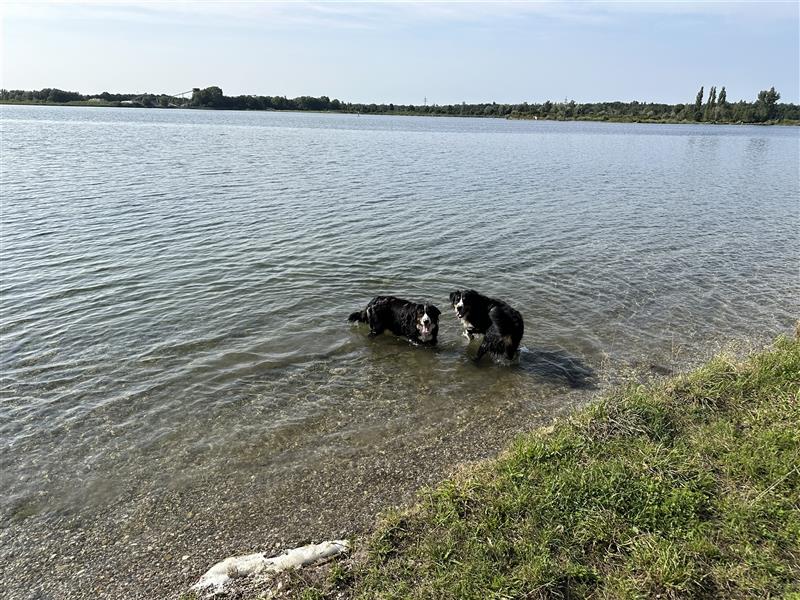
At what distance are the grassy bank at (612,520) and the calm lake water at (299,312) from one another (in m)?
1.51

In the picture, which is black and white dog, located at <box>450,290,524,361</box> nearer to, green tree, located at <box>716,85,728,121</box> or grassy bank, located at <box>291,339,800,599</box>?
grassy bank, located at <box>291,339,800,599</box>

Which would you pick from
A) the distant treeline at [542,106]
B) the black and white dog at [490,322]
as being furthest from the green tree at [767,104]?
the black and white dog at [490,322]

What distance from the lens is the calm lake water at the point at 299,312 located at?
22.3 feet

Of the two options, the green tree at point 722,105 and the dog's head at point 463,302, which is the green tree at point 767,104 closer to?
the green tree at point 722,105

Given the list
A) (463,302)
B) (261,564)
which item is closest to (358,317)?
(463,302)

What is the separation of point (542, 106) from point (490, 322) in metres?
184

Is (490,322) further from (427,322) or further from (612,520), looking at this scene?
(612,520)

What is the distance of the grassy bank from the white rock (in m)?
0.24

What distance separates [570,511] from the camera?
4727 millimetres

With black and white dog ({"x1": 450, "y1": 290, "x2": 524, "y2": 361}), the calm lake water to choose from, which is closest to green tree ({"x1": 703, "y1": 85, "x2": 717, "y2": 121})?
the calm lake water

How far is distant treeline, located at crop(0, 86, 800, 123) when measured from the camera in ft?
481

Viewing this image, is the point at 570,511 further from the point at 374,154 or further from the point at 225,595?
the point at 374,154

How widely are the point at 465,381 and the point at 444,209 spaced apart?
14.7 meters

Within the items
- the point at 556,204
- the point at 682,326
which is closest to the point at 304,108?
the point at 556,204
